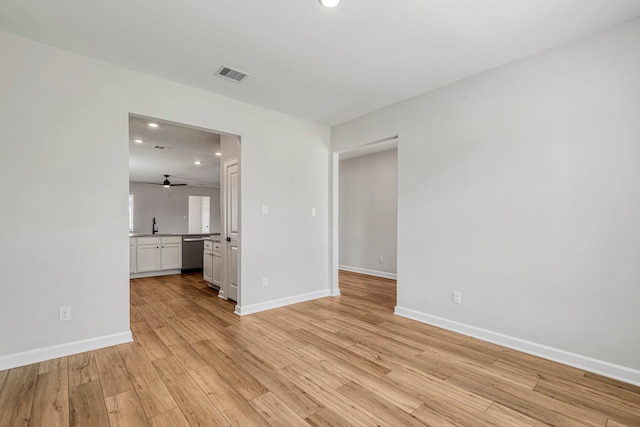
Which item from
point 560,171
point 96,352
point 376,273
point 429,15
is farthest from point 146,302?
point 560,171

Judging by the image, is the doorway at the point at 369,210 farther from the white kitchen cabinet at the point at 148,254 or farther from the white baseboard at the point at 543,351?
the white kitchen cabinet at the point at 148,254

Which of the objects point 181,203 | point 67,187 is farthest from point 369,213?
point 181,203

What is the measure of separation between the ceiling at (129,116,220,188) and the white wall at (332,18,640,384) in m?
3.07

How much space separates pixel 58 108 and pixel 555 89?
4.30 metres

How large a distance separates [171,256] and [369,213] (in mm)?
4392

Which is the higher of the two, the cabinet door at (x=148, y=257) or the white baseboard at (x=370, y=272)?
the cabinet door at (x=148, y=257)

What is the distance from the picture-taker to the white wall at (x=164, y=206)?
411 inches

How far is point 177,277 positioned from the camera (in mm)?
6273

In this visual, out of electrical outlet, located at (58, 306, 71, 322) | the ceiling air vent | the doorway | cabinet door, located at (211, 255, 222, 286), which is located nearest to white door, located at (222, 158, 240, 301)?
cabinet door, located at (211, 255, 222, 286)

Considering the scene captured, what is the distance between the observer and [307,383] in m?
2.18

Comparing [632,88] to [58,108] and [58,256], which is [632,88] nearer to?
[58,108]

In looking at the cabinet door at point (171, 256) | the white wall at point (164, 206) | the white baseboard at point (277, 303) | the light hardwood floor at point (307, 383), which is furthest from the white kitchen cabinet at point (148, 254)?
the white wall at point (164, 206)

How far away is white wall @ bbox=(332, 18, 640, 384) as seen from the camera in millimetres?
2266

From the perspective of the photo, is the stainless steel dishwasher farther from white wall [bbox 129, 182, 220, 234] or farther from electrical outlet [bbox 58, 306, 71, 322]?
white wall [bbox 129, 182, 220, 234]
